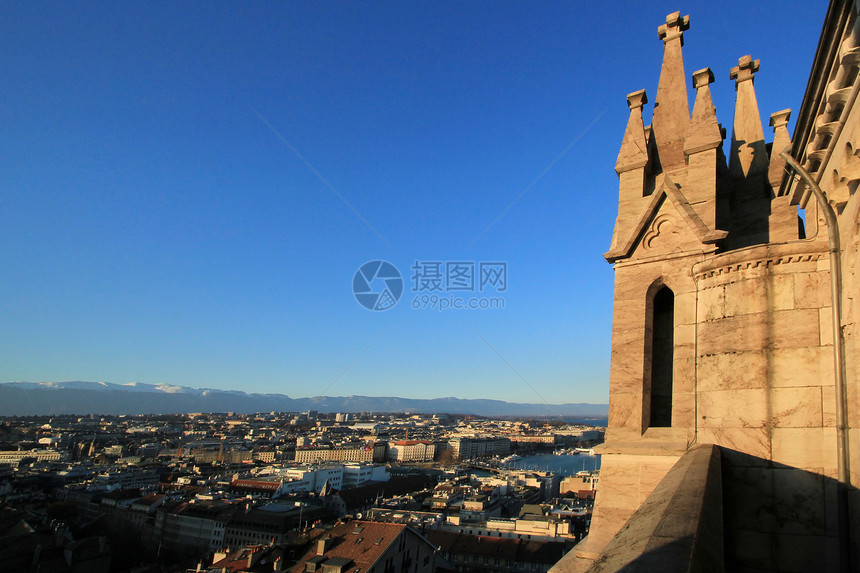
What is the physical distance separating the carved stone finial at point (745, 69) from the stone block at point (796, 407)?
8.36m

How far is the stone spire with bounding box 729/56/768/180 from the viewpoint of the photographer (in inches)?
470

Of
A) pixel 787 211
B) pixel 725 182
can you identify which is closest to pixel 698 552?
pixel 787 211

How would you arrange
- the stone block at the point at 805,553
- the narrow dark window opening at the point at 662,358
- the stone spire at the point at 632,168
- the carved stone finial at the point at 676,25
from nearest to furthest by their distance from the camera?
the stone block at the point at 805,553 → the narrow dark window opening at the point at 662,358 → the stone spire at the point at 632,168 → the carved stone finial at the point at 676,25

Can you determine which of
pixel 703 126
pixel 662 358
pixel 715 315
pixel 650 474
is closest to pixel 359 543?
pixel 662 358

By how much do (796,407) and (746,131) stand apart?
730 cm

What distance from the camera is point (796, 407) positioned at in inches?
293

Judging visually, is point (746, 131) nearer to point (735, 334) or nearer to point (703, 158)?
point (703, 158)

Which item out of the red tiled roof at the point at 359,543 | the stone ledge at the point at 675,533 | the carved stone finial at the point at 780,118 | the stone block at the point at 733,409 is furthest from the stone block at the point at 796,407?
the red tiled roof at the point at 359,543

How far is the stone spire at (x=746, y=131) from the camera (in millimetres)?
11930

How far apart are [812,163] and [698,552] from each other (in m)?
6.78

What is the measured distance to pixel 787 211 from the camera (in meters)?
10.6

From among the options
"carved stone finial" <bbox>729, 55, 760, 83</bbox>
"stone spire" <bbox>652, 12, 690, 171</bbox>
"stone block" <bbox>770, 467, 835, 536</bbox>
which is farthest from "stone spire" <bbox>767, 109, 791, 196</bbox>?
"stone block" <bbox>770, 467, 835, 536</bbox>

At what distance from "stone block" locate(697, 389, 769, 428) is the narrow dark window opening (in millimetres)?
1964

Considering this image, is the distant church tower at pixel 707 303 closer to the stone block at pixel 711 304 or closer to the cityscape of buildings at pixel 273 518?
the stone block at pixel 711 304
